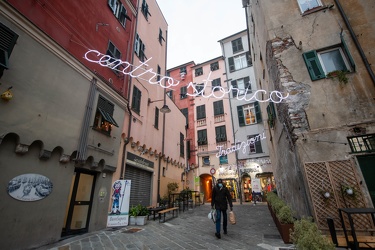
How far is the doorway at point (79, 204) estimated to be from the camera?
6.33 meters

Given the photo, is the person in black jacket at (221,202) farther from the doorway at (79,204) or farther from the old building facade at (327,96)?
the doorway at (79,204)

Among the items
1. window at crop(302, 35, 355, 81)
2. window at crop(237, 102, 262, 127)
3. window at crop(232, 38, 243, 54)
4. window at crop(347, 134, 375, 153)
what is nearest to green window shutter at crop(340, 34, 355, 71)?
window at crop(302, 35, 355, 81)

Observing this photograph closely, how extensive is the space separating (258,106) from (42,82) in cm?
1820

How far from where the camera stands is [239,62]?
22734mm

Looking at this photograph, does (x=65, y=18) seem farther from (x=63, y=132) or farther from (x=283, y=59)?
(x=283, y=59)

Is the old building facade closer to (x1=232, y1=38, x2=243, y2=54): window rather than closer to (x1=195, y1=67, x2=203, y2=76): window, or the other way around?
(x1=232, y1=38, x2=243, y2=54): window

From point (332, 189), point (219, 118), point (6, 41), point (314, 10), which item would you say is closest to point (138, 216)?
point (332, 189)

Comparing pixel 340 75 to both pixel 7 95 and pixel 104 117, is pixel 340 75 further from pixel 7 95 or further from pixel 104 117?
pixel 7 95

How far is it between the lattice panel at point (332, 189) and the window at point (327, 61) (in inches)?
127

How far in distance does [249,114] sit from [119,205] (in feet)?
54.2

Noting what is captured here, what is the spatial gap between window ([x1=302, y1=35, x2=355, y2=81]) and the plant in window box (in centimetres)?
21

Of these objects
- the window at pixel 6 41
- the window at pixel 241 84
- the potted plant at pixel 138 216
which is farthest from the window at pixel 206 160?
the window at pixel 6 41

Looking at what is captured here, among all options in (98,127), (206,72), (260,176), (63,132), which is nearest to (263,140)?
(260,176)

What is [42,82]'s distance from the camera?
18.2 feet
